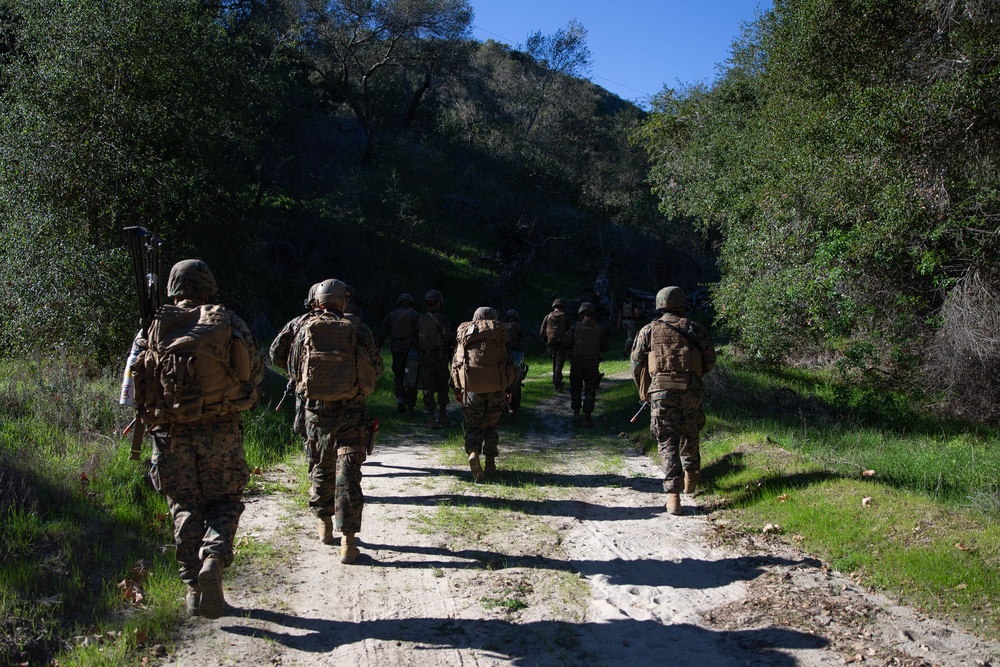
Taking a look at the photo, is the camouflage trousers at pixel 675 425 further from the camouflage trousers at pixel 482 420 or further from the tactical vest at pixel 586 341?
the tactical vest at pixel 586 341

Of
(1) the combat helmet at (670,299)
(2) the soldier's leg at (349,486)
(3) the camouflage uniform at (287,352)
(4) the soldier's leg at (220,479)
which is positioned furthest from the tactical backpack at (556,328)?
(4) the soldier's leg at (220,479)

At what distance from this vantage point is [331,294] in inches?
241

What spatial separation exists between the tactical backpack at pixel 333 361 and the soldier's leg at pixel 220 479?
108 centimetres

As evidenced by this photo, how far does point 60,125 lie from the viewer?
11.1m

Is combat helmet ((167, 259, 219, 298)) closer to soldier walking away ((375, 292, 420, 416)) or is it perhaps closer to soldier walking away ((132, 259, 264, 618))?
soldier walking away ((132, 259, 264, 618))

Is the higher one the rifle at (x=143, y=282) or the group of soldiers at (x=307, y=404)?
the rifle at (x=143, y=282)

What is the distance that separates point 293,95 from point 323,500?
2772 cm

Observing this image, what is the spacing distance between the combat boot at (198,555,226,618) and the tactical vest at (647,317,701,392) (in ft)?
14.9

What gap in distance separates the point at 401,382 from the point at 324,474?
6614mm

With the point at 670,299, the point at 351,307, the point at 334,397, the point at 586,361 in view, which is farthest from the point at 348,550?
the point at 586,361

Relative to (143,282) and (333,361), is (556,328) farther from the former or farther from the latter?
(143,282)

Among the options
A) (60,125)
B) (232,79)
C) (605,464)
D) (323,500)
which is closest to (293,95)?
(232,79)

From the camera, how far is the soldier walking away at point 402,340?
1230 centimetres

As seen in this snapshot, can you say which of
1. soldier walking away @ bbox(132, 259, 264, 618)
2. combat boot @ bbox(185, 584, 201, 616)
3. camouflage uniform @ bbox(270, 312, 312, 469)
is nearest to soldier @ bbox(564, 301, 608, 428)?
camouflage uniform @ bbox(270, 312, 312, 469)
